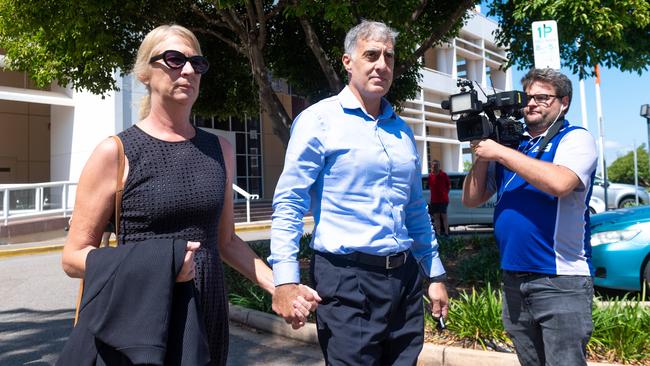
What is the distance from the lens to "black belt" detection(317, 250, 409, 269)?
2291 mm

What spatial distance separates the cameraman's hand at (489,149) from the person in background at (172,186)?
1.11 m

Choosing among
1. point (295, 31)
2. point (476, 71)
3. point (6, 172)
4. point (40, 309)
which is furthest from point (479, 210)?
point (476, 71)

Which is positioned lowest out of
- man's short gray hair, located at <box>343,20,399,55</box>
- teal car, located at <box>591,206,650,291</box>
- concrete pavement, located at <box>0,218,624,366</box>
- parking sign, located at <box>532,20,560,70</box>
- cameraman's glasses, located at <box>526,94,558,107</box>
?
concrete pavement, located at <box>0,218,624,366</box>

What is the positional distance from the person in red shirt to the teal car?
7000 mm

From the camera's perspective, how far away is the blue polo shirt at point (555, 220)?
257cm

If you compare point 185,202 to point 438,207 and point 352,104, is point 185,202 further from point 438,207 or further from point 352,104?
point 438,207

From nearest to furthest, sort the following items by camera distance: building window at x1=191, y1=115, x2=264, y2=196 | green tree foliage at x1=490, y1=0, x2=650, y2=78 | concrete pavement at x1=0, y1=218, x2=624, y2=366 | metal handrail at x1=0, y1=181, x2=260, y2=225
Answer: concrete pavement at x1=0, y1=218, x2=624, y2=366, green tree foliage at x1=490, y1=0, x2=650, y2=78, metal handrail at x1=0, y1=181, x2=260, y2=225, building window at x1=191, y1=115, x2=264, y2=196

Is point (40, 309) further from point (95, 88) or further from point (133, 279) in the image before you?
point (133, 279)

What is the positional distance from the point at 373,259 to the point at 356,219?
0.18m

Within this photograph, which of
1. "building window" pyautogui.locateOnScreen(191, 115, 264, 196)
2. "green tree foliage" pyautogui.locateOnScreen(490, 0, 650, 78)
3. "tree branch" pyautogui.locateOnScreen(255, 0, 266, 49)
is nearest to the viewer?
"green tree foliage" pyautogui.locateOnScreen(490, 0, 650, 78)

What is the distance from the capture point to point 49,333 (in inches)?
225

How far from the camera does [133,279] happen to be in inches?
64.6

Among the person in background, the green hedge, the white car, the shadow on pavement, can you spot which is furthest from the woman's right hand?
the white car

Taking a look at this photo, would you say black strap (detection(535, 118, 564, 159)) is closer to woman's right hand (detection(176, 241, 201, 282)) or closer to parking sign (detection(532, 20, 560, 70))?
woman's right hand (detection(176, 241, 201, 282))
